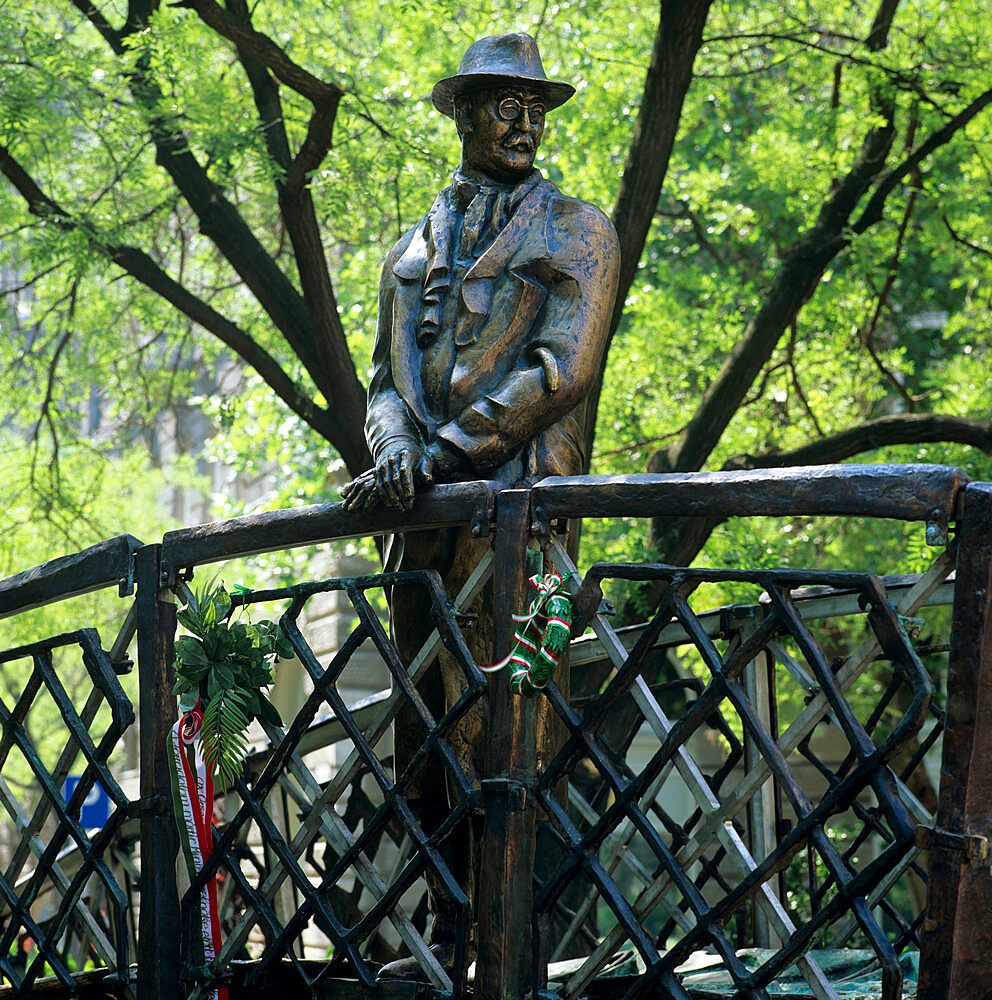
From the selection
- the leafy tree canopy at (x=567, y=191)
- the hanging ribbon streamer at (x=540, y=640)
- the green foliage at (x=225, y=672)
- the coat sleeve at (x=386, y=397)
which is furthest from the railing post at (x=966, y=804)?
the leafy tree canopy at (x=567, y=191)

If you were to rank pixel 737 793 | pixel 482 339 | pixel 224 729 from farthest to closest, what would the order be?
pixel 482 339 → pixel 224 729 → pixel 737 793

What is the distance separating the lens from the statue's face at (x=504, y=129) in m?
4.33

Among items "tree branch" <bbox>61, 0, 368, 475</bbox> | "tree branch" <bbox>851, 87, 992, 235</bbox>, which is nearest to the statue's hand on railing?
"tree branch" <bbox>61, 0, 368, 475</bbox>

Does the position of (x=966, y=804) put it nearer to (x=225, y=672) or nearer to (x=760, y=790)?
(x=225, y=672)

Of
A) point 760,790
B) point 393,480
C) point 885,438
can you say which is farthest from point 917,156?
point 393,480

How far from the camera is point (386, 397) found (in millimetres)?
4301

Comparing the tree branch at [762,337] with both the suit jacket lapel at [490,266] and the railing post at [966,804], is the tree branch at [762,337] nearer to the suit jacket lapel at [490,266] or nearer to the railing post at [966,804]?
the suit jacket lapel at [490,266]

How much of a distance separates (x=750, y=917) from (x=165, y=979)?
8.28ft

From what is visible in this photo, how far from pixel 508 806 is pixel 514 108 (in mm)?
2165

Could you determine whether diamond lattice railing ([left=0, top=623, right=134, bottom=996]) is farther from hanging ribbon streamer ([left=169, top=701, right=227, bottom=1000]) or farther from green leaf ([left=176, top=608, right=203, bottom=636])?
green leaf ([left=176, top=608, right=203, bottom=636])

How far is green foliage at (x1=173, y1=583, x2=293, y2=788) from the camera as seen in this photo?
4.04 meters

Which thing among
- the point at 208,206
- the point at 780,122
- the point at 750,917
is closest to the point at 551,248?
the point at 750,917

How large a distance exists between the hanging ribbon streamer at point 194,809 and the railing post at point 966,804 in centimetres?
208

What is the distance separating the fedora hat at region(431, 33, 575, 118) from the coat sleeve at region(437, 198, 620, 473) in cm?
36
